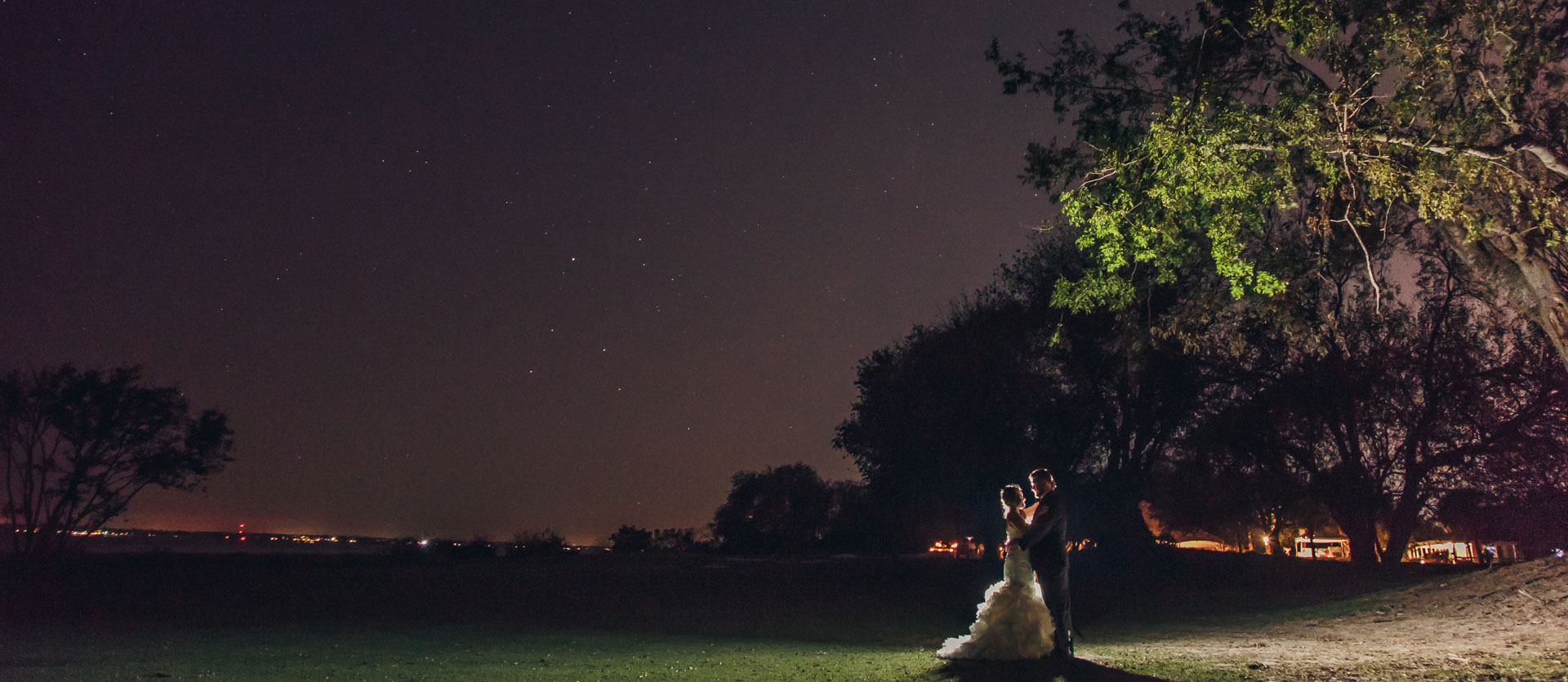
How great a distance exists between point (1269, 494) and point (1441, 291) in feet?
27.0

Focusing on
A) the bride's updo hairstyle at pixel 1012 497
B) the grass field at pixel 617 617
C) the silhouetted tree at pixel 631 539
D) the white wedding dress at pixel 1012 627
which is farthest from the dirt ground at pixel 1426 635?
the silhouetted tree at pixel 631 539

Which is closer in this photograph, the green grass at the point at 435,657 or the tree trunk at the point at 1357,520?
the green grass at the point at 435,657

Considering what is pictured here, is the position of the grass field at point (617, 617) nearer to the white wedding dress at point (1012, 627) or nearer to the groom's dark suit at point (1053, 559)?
the white wedding dress at point (1012, 627)

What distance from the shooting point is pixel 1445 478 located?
1101 inches

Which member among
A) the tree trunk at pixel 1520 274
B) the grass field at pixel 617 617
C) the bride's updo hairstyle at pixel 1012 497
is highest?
the tree trunk at pixel 1520 274

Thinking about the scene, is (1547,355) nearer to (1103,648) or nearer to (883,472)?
(883,472)

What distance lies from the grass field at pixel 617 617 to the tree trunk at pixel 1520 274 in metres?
3.87

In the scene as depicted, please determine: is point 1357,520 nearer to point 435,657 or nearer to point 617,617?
point 617,617

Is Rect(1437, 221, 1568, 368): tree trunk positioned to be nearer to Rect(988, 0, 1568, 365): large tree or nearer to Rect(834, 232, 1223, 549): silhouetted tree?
Rect(988, 0, 1568, 365): large tree

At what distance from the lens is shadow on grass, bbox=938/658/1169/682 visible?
8.35m

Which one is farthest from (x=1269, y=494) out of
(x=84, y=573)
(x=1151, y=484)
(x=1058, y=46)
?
(x=84, y=573)

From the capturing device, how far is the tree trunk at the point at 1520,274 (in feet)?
33.8

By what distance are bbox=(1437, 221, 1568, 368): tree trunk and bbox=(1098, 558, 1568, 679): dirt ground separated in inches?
138

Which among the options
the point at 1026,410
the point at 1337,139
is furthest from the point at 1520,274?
the point at 1026,410
